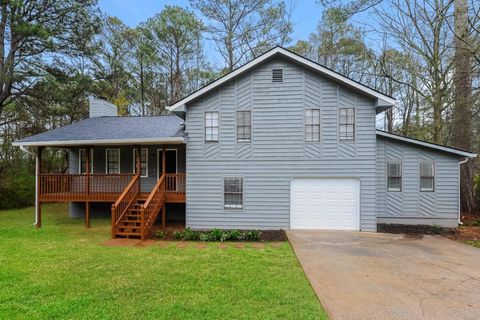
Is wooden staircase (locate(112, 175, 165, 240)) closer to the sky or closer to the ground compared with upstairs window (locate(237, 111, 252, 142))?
closer to the ground

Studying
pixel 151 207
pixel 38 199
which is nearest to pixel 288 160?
pixel 151 207

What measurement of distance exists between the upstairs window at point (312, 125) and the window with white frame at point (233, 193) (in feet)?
10.0

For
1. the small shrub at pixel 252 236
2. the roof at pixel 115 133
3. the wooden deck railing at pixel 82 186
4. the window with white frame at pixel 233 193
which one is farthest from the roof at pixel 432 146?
the wooden deck railing at pixel 82 186

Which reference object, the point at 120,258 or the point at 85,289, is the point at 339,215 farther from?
the point at 85,289

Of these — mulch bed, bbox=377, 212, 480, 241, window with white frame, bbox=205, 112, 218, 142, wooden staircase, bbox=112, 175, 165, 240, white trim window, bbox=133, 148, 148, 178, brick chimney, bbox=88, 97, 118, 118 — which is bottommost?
mulch bed, bbox=377, 212, 480, 241

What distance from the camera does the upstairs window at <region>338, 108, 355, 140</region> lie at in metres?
10.7

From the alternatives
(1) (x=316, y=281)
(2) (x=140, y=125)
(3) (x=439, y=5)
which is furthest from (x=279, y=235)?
(3) (x=439, y=5)

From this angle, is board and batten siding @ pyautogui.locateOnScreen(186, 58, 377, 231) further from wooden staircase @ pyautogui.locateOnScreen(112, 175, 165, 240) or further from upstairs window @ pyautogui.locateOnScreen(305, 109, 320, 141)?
wooden staircase @ pyautogui.locateOnScreen(112, 175, 165, 240)

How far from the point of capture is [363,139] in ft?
34.8

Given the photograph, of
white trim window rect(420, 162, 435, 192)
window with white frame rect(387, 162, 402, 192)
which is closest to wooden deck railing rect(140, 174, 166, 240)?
window with white frame rect(387, 162, 402, 192)

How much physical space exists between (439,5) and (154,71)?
64.4 ft

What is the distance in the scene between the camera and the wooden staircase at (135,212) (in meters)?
9.79

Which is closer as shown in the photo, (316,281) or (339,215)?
(316,281)

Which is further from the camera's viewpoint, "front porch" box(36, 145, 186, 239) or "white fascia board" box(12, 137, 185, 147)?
"white fascia board" box(12, 137, 185, 147)
